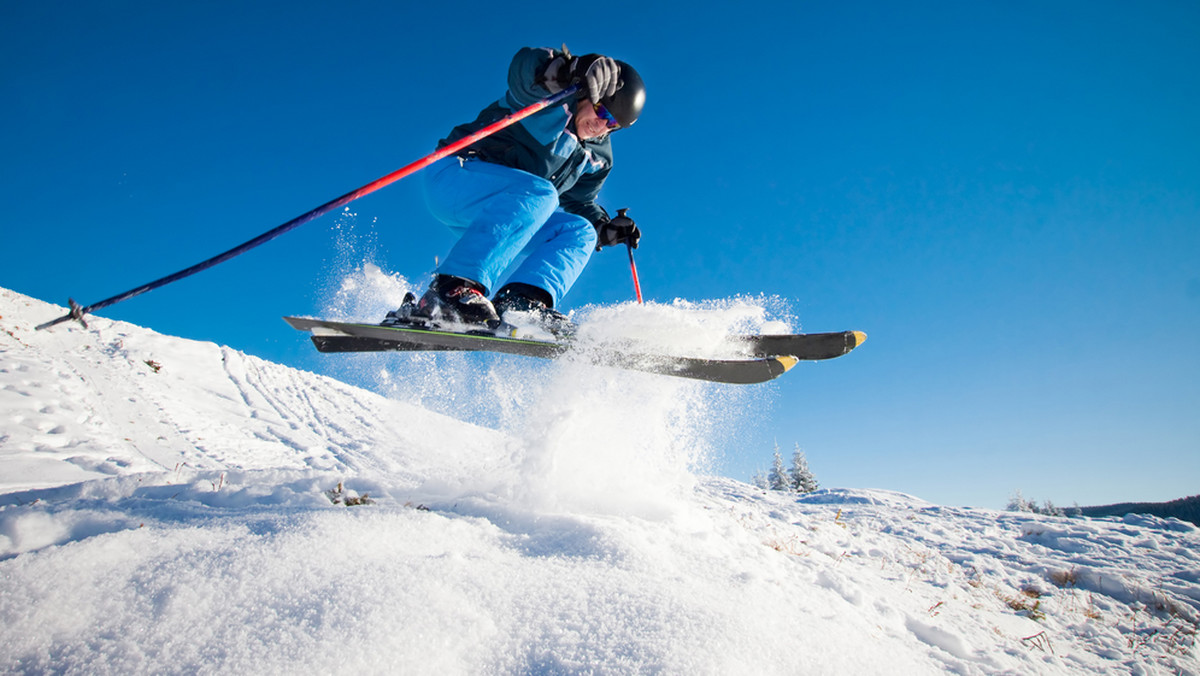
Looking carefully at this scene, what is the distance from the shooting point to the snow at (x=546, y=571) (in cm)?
99

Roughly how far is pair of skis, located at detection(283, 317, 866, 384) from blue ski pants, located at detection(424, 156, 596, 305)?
0.41m

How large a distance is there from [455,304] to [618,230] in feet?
7.44

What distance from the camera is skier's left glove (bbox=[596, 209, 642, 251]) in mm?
4637

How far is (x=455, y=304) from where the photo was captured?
2.86 m

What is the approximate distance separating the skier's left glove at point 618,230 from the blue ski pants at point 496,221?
4.07 feet

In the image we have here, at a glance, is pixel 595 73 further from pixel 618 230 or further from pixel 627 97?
pixel 618 230

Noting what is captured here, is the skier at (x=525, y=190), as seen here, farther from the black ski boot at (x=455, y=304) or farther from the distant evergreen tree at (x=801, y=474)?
the distant evergreen tree at (x=801, y=474)

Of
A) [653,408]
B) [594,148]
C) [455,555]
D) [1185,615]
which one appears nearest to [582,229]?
[594,148]

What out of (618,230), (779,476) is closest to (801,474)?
(779,476)

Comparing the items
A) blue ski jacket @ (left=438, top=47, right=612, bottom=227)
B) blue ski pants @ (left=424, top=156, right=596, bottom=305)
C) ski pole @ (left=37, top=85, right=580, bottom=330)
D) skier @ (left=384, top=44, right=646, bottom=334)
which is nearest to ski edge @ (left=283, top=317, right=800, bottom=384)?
skier @ (left=384, top=44, right=646, bottom=334)

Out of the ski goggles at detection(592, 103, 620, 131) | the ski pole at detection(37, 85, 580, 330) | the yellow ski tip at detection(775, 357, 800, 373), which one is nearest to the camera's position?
the ski pole at detection(37, 85, 580, 330)

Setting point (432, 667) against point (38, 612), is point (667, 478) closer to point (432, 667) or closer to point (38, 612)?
point (432, 667)

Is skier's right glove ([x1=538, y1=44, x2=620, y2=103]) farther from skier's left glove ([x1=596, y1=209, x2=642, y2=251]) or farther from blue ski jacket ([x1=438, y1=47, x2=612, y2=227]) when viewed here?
skier's left glove ([x1=596, y1=209, x2=642, y2=251])

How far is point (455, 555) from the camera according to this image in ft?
4.67
